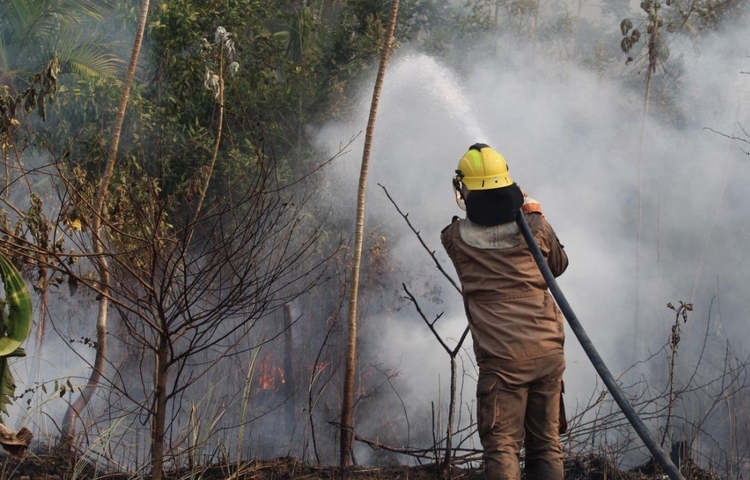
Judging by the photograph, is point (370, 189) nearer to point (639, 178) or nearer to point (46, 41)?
point (46, 41)

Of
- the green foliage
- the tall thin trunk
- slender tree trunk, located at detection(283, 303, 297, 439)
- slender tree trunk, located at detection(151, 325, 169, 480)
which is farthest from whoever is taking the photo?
the tall thin trunk

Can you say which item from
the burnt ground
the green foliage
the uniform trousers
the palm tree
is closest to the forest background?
the palm tree

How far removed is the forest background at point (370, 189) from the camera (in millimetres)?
9594

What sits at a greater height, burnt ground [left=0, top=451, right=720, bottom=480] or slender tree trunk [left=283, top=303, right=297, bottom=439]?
slender tree trunk [left=283, top=303, right=297, bottom=439]

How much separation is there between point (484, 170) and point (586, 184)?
14.9 meters

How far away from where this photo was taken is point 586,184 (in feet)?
60.8

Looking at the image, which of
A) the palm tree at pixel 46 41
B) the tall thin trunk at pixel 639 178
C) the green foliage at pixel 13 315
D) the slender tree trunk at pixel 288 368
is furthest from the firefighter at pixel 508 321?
the tall thin trunk at pixel 639 178

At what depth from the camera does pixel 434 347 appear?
14422 millimetres

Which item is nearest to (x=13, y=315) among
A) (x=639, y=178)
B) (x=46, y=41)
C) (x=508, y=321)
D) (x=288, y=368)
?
(x=508, y=321)

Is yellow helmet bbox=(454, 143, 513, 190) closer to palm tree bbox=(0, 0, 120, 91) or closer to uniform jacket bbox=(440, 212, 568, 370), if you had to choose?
uniform jacket bbox=(440, 212, 568, 370)

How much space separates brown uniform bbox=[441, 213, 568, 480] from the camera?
163 inches

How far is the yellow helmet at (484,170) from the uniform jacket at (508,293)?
8.6 inches

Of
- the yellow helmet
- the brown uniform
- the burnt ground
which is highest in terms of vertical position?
the yellow helmet

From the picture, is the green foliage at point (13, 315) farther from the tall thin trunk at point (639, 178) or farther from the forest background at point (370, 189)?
the tall thin trunk at point (639, 178)
